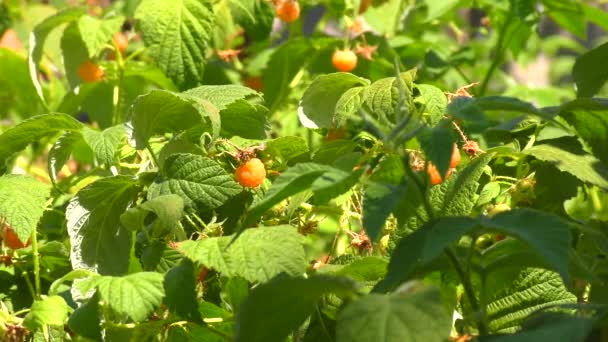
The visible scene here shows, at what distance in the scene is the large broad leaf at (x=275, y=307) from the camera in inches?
31.6

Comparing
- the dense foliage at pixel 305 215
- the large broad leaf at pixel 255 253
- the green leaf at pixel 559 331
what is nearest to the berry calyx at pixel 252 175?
the dense foliage at pixel 305 215

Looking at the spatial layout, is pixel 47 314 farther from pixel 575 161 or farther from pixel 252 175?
pixel 575 161

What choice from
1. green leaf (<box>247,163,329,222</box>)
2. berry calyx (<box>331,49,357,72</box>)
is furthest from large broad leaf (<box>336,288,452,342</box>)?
berry calyx (<box>331,49,357,72</box>)

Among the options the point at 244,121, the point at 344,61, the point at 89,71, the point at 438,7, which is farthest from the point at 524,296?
the point at 438,7

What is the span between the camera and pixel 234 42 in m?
1.99

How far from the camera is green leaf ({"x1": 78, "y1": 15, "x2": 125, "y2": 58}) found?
1.42 meters

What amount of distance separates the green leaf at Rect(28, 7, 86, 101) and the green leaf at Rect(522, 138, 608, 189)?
2.32ft

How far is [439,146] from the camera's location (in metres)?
0.80

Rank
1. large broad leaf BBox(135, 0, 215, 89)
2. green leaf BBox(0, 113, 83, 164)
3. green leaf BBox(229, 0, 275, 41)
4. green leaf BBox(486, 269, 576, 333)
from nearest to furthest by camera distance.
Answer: green leaf BBox(486, 269, 576, 333) < green leaf BBox(0, 113, 83, 164) < large broad leaf BBox(135, 0, 215, 89) < green leaf BBox(229, 0, 275, 41)

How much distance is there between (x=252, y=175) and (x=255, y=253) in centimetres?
16

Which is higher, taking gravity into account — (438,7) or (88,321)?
(88,321)

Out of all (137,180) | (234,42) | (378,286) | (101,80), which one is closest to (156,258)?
(137,180)

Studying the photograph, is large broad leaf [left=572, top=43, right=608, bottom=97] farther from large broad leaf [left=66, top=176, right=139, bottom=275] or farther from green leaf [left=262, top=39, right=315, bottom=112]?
green leaf [left=262, top=39, right=315, bottom=112]

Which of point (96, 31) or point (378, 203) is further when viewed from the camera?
point (96, 31)
